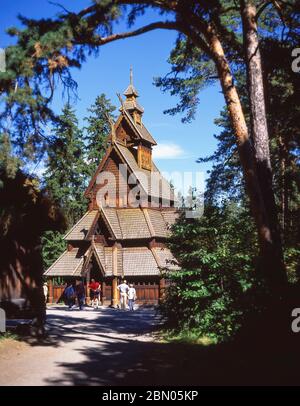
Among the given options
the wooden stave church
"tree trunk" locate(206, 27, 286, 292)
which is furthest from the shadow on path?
the wooden stave church

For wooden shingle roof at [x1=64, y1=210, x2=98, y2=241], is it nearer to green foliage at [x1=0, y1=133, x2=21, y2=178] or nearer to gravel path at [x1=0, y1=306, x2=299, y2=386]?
gravel path at [x1=0, y1=306, x2=299, y2=386]

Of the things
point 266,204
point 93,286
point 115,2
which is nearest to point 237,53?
point 115,2

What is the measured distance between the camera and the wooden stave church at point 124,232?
27.2 metres

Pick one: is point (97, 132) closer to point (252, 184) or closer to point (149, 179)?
point (149, 179)

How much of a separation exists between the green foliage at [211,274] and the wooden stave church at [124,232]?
11910 mm

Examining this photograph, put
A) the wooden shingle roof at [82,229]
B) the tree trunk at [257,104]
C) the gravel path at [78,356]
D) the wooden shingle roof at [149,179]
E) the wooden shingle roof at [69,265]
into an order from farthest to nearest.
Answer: the wooden shingle roof at [149,179]
the wooden shingle roof at [82,229]
the wooden shingle roof at [69,265]
the tree trunk at [257,104]
the gravel path at [78,356]

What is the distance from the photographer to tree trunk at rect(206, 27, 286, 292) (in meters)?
8.98

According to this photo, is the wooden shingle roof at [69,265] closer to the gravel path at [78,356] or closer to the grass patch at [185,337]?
the gravel path at [78,356]

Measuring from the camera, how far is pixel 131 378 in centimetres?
780

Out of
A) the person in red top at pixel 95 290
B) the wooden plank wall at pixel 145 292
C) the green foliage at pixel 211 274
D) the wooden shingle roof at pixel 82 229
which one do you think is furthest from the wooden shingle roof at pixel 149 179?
the green foliage at pixel 211 274

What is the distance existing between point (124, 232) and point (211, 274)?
16.2m

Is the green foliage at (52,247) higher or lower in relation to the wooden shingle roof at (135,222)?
lower

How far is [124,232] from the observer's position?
28.7 meters

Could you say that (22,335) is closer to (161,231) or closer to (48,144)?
(48,144)
